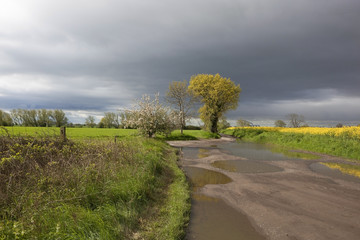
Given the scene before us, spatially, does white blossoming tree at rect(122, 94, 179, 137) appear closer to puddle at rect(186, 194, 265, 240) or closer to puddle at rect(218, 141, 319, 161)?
puddle at rect(218, 141, 319, 161)

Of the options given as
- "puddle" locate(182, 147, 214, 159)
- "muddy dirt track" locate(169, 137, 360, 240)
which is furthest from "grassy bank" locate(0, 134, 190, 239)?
"puddle" locate(182, 147, 214, 159)

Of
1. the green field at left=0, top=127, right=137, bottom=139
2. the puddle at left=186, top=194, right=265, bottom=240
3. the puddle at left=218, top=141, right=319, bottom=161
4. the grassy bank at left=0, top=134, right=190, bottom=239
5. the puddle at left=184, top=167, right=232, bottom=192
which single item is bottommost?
the puddle at left=186, top=194, right=265, bottom=240

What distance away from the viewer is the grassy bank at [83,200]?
4.00 m

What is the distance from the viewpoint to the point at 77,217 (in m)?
4.32

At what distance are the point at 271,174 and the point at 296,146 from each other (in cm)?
1701

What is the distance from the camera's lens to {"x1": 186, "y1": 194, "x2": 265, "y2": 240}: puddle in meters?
4.98

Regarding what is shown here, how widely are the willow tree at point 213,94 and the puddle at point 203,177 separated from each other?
2970 centimetres

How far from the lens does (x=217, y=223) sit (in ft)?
18.4

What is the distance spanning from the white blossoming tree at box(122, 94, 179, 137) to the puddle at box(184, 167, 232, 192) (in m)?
14.7

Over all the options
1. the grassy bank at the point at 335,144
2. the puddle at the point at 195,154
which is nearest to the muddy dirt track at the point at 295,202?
the grassy bank at the point at 335,144

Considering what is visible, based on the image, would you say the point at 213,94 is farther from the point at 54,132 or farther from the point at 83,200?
the point at 83,200

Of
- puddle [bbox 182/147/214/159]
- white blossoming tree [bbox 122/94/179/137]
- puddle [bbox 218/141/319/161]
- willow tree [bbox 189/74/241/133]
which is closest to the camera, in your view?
puddle [bbox 218/141/319/161]

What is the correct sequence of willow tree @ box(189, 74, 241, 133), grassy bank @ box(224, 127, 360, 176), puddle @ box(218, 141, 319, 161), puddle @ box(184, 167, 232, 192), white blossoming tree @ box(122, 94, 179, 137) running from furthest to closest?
willow tree @ box(189, 74, 241, 133)
white blossoming tree @ box(122, 94, 179, 137)
puddle @ box(218, 141, 319, 161)
grassy bank @ box(224, 127, 360, 176)
puddle @ box(184, 167, 232, 192)

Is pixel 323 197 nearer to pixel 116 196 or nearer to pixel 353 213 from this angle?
pixel 353 213
